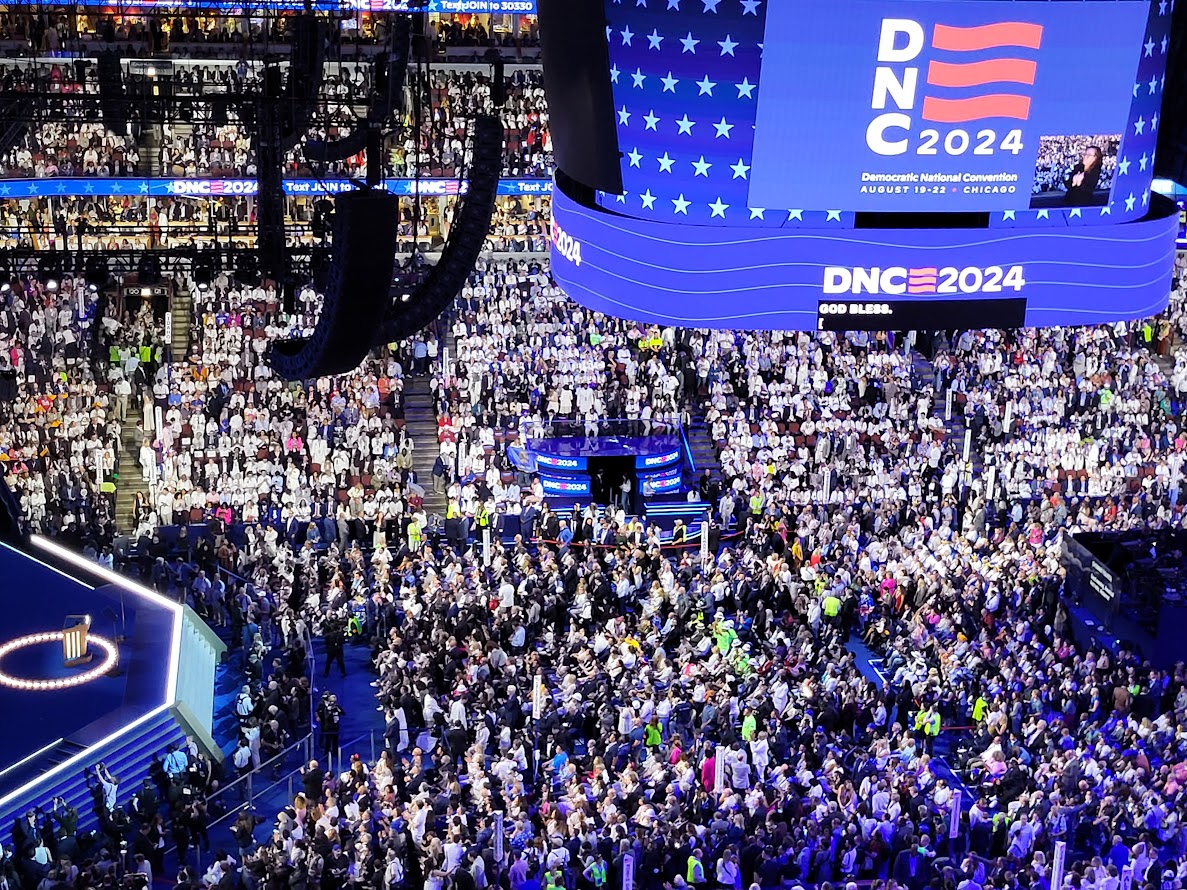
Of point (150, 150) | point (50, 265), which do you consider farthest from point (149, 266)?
point (150, 150)

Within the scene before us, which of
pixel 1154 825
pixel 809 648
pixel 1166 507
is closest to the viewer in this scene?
pixel 1154 825

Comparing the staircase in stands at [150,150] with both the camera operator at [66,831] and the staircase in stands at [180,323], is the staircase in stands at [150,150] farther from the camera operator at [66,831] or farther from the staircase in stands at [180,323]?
the camera operator at [66,831]

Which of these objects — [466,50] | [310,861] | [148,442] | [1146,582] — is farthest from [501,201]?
[310,861]

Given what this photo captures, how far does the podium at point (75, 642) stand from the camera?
25078mm

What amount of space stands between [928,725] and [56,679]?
40.3 feet

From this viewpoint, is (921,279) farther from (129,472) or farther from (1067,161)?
(129,472)

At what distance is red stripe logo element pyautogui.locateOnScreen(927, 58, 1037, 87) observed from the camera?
20469mm

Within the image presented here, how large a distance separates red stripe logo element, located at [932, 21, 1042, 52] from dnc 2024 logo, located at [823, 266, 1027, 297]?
2738mm

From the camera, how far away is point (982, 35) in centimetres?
2033

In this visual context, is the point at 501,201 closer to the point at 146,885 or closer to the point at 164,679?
the point at 164,679

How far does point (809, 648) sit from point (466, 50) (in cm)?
2072

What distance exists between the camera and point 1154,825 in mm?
21406

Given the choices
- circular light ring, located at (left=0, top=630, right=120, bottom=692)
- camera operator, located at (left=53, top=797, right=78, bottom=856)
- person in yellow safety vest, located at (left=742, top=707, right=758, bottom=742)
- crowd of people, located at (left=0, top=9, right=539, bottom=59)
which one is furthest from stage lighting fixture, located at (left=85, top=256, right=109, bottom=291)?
person in yellow safety vest, located at (left=742, top=707, right=758, bottom=742)

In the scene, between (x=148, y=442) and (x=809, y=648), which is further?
(x=148, y=442)
